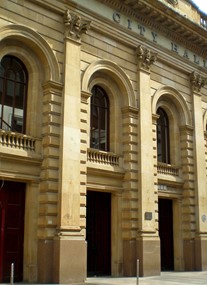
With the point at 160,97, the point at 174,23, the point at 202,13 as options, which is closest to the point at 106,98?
the point at 160,97

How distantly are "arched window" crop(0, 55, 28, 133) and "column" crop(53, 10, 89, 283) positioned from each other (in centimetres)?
187

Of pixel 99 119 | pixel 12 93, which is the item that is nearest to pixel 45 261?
pixel 12 93

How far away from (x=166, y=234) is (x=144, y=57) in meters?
10.2

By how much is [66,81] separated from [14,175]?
497cm

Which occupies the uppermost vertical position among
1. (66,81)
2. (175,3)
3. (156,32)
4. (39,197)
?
(175,3)

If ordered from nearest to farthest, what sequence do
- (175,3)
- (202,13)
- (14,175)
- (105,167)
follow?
(14,175), (105,167), (175,3), (202,13)

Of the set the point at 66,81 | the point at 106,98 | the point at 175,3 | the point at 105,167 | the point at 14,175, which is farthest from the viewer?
the point at 175,3

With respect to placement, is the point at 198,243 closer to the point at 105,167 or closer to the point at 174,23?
the point at 105,167

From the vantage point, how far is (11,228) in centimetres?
1864

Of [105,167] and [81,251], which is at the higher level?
[105,167]

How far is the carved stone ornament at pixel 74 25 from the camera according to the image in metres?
20.9

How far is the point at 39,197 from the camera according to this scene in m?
19.2

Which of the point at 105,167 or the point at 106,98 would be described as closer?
the point at 105,167

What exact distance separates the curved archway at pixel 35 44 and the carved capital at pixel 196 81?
10864 mm
